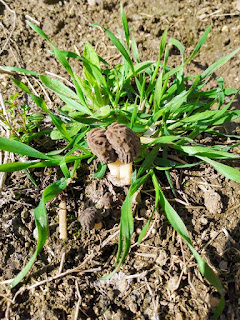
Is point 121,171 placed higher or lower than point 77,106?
lower

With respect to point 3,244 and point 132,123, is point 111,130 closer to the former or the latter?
point 132,123

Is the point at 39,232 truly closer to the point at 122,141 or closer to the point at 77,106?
the point at 122,141

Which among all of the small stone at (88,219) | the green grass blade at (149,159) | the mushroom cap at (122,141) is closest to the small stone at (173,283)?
the small stone at (88,219)

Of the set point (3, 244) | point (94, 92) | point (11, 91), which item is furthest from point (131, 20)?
point (3, 244)

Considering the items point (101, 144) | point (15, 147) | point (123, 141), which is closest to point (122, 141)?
point (123, 141)

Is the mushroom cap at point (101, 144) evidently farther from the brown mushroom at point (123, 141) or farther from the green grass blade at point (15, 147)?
the green grass blade at point (15, 147)

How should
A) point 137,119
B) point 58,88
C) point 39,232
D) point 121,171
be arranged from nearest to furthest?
point 39,232
point 121,171
point 137,119
point 58,88
